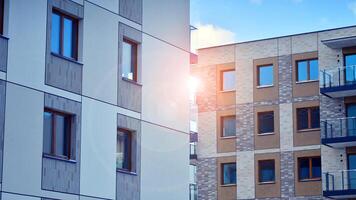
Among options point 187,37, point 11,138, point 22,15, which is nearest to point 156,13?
point 187,37

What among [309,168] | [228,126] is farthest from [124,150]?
[228,126]

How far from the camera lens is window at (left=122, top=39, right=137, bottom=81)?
2191cm

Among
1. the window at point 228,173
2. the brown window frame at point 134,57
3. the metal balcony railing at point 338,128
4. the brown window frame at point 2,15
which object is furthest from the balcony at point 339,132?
the brown window frame at point 2,15

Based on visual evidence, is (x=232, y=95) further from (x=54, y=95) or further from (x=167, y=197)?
(x=54, y=95)

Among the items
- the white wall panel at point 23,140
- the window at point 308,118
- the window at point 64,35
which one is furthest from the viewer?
the window at point 308,118

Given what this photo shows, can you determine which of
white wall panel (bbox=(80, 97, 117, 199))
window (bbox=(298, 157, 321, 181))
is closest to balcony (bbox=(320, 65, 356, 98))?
window (bbox=(298, 157, 321, 181))

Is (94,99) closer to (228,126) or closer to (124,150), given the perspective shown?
(124,150)

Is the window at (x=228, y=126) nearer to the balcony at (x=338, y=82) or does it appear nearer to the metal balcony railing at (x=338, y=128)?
the metal balcony railing at (x=338, y=128)

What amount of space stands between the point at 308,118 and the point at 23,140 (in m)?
27.0

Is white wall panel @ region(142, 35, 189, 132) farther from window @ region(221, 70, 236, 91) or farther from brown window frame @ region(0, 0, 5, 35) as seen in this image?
window @ region(221, 70, 236, 91)

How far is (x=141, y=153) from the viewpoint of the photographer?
21.8m

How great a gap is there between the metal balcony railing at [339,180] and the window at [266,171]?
3.00 meters

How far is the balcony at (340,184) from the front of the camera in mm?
40094

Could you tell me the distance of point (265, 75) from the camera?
4447cm
